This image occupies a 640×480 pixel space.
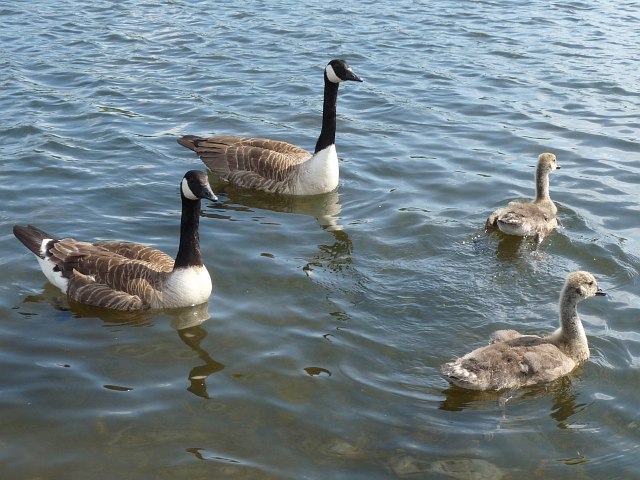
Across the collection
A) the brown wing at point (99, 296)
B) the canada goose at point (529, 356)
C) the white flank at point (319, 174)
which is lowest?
the brown wing at point (99, 296)

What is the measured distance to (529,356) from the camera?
8133mm

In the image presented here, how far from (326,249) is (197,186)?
2.35m

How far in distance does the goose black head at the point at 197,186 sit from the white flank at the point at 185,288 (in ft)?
2.71

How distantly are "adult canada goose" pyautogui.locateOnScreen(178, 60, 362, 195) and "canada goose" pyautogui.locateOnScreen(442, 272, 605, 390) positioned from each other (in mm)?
5133

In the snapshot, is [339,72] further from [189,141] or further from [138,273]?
[138,273]

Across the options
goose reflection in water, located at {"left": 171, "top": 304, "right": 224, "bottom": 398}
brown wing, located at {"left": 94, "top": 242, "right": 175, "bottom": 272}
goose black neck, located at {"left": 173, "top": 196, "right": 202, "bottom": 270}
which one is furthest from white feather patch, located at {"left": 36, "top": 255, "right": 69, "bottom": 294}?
goose reflection in water, located at {"left": 171, "top": 304, "right": 224, "bottom": 398}

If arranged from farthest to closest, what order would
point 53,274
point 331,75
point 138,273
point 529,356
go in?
point 331,75 < point 53,274 < point 138,273 < point 529,356

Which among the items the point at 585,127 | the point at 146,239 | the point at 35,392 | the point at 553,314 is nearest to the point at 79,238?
the point at 146,239

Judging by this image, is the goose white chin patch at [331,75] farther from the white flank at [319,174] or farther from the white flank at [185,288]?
the white flank at [185,288]

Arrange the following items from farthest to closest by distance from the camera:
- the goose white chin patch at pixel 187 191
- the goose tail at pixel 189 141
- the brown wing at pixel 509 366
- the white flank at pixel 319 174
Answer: the goose tail at pixel 189 141, the white flank at pixel 319 174, the goose white chin patch at pixel 187 191, the brown wing at pixel 509 366

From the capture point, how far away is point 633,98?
16781 millimetres

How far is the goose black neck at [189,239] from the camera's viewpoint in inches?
381

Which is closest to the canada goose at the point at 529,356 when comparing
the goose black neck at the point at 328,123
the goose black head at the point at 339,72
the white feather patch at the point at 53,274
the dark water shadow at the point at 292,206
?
the dark water shadow at the point at 292,206

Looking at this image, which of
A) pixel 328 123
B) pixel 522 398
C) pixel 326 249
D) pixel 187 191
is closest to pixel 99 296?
pixel 187 191
